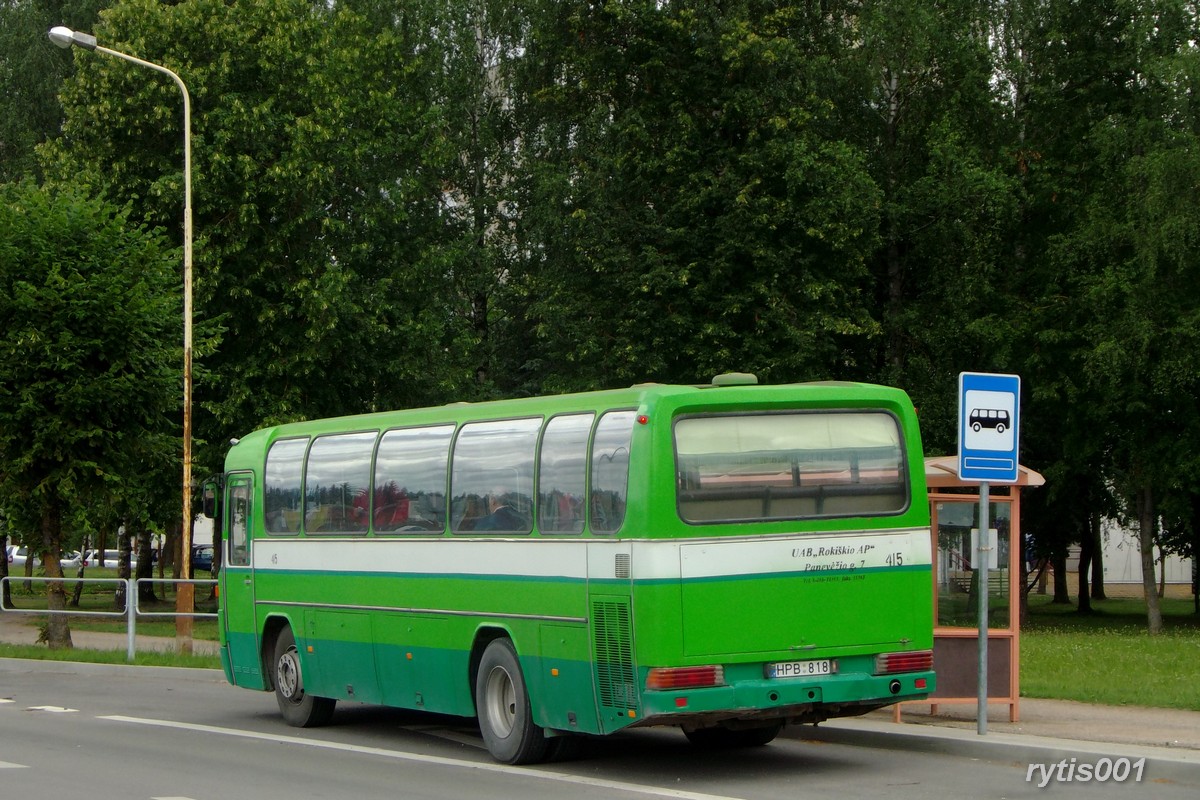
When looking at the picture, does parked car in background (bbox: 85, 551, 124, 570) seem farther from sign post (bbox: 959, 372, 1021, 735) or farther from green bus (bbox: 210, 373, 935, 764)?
sign post (bbox: 959, 372, 1021, 735)

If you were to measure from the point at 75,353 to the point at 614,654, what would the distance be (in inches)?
668

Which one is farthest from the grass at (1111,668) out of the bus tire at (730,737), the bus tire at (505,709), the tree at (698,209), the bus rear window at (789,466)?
the tree at (698,209)

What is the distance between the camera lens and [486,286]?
145 ft

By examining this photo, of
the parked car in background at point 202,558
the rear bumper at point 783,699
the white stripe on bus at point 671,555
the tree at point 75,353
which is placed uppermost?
the tree at point 75,353

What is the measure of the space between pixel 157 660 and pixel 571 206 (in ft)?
63.5

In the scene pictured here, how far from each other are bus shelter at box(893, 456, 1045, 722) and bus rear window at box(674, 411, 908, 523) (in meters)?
1.86

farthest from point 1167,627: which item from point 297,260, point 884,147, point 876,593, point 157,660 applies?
point 876,593

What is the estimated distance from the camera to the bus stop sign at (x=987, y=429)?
42.0 ft

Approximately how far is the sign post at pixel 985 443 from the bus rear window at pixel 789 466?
2.87 feet

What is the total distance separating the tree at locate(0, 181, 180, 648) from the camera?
25.7 metres

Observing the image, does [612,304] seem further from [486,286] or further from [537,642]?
[537,642]

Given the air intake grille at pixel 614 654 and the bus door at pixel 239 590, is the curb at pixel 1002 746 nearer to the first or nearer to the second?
the air intake grille at pixel 614 654

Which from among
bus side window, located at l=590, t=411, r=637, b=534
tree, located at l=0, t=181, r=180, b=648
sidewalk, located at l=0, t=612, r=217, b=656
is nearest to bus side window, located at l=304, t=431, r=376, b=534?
bus side window, located at l=590, t=411, r=637, b=534

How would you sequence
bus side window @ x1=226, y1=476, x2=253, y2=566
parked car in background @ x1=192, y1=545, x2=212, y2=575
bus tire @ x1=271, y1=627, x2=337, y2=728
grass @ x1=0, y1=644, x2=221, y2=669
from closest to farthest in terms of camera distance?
bus tire @ x1=271, y1=627, x2=337, y2=728 → bus side window @ x1=226, y1=476, x2=253, y2=566 → grass @ x1=0, y1=644, x2=221, y2=669 → parked car in background @ x1=192, y1=545, x2=212, y2=575
